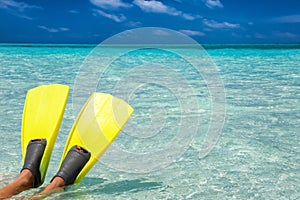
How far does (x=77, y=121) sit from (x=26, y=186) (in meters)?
0.61

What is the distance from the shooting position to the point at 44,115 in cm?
246

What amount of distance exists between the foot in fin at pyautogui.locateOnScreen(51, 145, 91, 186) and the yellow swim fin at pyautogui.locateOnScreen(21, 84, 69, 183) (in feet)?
0.56

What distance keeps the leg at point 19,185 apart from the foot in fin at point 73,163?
5.4 inches

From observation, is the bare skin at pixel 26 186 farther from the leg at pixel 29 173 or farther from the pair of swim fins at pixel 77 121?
the pair of swim fins at pixel 77 121

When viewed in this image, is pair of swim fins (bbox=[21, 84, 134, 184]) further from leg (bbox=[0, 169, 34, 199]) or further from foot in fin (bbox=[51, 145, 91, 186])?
leg (bbox=[0, 169, 34, 199])

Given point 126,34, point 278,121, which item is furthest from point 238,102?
point 126,34

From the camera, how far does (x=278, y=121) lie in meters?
3.22

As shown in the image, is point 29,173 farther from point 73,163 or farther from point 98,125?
point 98,125

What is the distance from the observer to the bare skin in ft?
5.99

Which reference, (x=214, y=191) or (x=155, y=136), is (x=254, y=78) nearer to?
(x=155, y=136)

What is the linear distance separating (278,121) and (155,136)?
3.37 feet

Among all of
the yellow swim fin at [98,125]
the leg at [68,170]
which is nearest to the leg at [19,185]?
the leg at [68,170]

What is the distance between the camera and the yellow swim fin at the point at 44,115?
2.35 metres

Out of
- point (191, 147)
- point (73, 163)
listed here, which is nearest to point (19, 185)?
point (73, 163)
